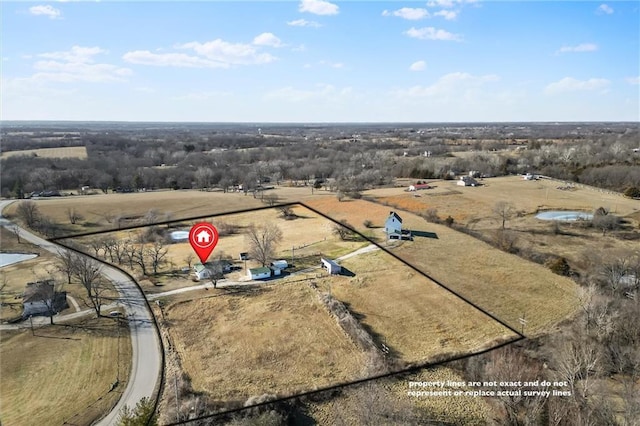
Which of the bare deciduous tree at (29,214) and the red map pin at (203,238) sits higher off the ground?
the red map pin at (203,238)

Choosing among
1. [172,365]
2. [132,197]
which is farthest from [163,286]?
[132,197]

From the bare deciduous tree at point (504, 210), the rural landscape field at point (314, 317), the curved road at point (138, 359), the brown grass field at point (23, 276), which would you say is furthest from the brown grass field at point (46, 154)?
the bare deciduous tree at point (504, 210)

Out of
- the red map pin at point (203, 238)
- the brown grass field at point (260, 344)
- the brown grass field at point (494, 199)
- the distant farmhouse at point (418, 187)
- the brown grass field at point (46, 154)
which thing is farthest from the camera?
the brown grass field at point (46, 154)

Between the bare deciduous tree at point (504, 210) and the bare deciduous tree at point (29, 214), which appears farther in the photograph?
the bare deciduous tree at point (504, 210)

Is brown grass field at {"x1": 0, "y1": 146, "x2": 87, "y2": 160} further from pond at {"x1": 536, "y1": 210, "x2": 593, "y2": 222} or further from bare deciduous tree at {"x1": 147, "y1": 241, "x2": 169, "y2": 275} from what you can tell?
pond at {"x1": 536, "y1": 210, "x2": 593, "y2": 222}

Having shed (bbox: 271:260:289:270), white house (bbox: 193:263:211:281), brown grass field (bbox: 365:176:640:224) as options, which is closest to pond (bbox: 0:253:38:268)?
white house (bbox: 193:263:211:281)

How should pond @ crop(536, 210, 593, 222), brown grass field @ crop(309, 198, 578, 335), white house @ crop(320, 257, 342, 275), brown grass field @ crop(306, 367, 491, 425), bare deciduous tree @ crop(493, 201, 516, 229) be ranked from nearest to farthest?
brown grass field @ crop(306, 367, 491, 425)
brown grass field @ crop(309, 198, 578, 335)
white house @ crop(320, 257, 342, 275)
pond @ crop(536, 210, 593, 222)
bare deciduous tree @ crop(493, 201, 516, 229)

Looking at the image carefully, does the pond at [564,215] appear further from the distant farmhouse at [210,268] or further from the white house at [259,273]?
the distant farmhouse at [210,268]
